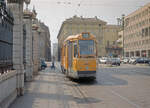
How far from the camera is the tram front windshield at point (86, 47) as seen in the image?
17.4 metres

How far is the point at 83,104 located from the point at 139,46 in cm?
6700

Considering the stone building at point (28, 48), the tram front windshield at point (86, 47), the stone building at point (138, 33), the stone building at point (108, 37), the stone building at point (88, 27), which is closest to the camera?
the tram front windshield at point (86, 47)

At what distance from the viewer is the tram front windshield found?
17.4 metres

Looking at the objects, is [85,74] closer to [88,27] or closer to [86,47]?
[86,47]

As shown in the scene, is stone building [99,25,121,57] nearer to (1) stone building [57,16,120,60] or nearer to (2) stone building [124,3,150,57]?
(1) stone building [57,16,120,60]

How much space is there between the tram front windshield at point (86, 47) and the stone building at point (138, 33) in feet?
171

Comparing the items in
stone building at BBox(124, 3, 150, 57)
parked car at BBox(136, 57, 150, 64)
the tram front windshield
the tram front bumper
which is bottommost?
the tram front bumper

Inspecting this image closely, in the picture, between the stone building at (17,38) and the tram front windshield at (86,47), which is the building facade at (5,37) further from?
the tram front windshield at (86,47)

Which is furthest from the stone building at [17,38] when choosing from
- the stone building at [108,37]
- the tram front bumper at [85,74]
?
the stone building at [108,37]

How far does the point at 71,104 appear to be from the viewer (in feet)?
32.1

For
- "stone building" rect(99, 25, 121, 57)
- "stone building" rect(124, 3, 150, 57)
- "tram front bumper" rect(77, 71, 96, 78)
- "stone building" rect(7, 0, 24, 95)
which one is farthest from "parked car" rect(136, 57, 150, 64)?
"stone building" rect(99, 25, 121, 57)

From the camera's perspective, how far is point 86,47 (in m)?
17.5

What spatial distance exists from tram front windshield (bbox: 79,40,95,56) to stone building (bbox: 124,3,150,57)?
52.0m

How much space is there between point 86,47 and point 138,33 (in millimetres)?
60423
